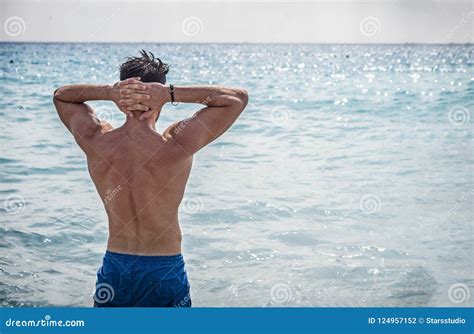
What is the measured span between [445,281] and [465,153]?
2726 millimetres

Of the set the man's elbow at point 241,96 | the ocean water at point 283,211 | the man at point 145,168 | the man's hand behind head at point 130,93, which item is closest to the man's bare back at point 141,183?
the man at point 145,168

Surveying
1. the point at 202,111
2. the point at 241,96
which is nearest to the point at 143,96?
the point at 202,111

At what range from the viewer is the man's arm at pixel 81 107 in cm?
267

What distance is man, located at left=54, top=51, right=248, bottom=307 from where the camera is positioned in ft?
8.59

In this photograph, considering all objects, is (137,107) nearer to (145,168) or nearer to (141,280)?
(145,168)

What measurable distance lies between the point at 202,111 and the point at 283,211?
9.00ft

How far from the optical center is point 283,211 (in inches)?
208

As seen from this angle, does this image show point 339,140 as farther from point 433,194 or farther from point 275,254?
point 275,254

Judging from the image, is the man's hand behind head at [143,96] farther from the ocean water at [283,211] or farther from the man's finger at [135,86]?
the ocean water at [283,211]

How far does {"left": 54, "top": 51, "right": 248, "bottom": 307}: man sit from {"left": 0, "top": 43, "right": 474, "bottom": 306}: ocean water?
143 centimetres

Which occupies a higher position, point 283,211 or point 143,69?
point 283,211

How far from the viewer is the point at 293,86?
11.8 metres

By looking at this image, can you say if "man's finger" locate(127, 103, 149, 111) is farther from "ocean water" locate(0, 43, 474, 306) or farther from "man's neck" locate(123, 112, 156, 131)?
"ocean water" locate(0, 43, 474, 306)
